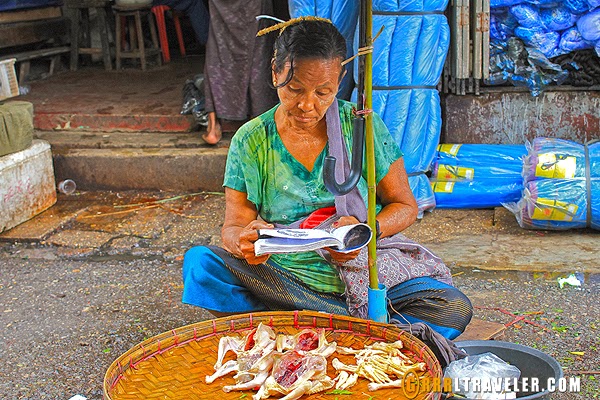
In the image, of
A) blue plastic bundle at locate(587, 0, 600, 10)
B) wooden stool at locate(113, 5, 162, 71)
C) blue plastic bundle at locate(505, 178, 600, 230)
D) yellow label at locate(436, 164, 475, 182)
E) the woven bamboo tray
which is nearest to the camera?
the woven bamboo tray

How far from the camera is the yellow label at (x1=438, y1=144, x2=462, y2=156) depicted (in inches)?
209

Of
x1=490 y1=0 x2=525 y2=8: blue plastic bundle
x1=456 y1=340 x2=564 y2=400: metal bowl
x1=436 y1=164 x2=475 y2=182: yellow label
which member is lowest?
x1=436 y1=164 x2=475 y2=182: yellow label

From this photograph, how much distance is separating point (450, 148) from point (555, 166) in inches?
31.6

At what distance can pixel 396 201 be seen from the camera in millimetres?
2979

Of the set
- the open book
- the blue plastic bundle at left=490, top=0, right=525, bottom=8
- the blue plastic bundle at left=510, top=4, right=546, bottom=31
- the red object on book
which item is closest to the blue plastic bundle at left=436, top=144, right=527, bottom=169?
the blue plastic bundle at left=510, top=4, right=546, bottom=31

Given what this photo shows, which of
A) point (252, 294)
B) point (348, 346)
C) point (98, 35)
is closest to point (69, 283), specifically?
point (252, 294)

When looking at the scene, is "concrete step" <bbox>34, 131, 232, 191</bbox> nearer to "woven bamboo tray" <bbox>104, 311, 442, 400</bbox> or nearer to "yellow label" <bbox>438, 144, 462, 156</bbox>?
"yellow label" <bbox>438, 144, 462, 156</bbox>

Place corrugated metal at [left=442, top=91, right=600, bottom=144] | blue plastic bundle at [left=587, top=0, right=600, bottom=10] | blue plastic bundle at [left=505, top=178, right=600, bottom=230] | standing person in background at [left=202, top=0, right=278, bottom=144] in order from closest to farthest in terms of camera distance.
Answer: blue plastic bundle at [left=505, top=178, right=600, bottom=230], blue plastic bundle at [left=587, top=0, right=600, bottom=10], corrugated metal at [left=442, top=91, right=600, bottom=144], standing person in background at [left=202, top=0, right=278, bottom=144]

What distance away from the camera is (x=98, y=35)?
9367mm

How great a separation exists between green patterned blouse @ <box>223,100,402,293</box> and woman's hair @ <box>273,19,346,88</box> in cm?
32

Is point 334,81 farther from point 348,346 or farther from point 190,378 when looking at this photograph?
point 190,378

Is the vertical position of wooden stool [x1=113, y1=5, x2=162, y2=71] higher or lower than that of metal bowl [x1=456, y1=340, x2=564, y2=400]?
higher

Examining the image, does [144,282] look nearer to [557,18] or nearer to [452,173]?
[452,173]

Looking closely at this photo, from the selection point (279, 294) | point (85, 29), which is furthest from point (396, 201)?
point (85, 29)
